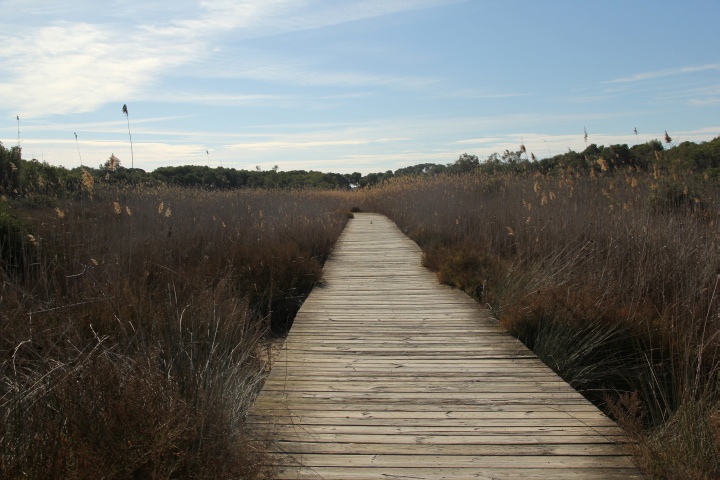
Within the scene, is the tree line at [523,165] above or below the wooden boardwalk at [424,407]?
above

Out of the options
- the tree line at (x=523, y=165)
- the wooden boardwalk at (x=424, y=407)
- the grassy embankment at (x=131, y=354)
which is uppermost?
the tree line at (x=523, y=165)

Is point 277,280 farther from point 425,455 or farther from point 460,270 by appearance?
point 425,455

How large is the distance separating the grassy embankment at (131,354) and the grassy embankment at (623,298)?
2.08 metres

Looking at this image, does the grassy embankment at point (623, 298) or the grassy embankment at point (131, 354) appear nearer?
the grassy embankment at point (131, 354)

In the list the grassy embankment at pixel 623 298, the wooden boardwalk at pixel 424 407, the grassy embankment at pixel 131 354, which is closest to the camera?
the grassy embankment at pixel 131 354

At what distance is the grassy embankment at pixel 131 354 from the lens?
2512 millimetres

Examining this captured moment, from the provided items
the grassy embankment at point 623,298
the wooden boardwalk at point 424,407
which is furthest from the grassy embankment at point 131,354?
the grassy embankment at point 623,298

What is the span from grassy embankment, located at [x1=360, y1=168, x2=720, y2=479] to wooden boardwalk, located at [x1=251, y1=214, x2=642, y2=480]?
0.95ft

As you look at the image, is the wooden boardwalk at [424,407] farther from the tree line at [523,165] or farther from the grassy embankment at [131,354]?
the tree line at [523,165]

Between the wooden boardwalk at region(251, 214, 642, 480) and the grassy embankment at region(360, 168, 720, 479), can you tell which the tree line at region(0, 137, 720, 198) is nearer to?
the grassy embankment at region(360, 168, 720, 479)

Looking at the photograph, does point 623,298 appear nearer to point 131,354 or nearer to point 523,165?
point 131,354

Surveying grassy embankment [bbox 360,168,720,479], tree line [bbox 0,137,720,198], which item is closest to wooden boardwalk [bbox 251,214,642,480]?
grassy embankment [bbox 360,168,720,479]

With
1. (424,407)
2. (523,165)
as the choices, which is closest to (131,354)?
(424,407)

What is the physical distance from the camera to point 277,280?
8.13 metres
